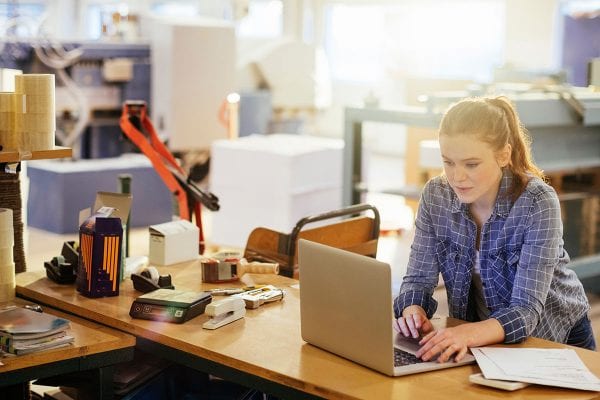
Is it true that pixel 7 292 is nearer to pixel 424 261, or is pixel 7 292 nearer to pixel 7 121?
pixel 7 121

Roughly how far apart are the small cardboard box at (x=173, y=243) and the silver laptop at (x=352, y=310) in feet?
3.34

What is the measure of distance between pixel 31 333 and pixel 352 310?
86 cm

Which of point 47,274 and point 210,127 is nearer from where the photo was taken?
point 47,274

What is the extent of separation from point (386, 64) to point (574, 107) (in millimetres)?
7090

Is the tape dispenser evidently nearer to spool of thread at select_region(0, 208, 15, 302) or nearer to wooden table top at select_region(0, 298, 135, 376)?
wooden table top at select_region(0, 298, 135, 376)

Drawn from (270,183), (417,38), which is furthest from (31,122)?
(417,38)

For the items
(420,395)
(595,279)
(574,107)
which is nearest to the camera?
(420,395)

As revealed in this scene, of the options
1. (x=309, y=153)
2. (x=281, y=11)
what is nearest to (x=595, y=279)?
(x=309, y=153)

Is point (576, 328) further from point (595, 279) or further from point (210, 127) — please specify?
point (210, 127)

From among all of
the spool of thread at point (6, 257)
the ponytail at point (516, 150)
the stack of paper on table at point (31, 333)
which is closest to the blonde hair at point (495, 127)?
the ponytail at point (516, 150)

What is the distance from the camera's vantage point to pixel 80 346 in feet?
8.43

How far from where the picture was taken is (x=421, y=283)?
113 inches

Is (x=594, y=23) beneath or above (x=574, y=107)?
above

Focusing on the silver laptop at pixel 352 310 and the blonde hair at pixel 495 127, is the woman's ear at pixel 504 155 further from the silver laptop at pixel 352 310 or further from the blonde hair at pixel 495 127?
the silver laptop at pixel 352 310
